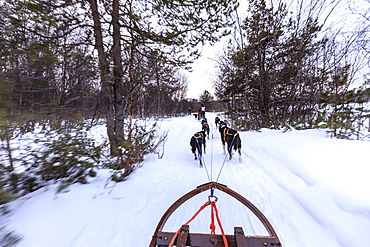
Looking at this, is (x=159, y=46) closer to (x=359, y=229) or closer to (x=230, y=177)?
(x=230, y=177)

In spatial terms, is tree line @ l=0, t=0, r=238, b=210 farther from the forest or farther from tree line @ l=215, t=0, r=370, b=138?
tree line @ l=215, t=0, r=370, b=138

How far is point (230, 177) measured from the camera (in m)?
3.66

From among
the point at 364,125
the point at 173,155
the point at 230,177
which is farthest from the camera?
the point at 173,155

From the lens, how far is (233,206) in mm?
2455

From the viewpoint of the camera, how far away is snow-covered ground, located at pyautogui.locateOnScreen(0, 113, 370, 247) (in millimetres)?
1750

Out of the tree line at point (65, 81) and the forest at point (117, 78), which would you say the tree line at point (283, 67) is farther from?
the tree line at point (65, 81)

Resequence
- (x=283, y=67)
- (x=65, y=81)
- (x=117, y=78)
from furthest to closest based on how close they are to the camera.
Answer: (x=283, y=67) → (x=117, y=78) → (x=65, y=81)

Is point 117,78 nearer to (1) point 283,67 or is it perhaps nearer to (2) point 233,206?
(2) point 233,206

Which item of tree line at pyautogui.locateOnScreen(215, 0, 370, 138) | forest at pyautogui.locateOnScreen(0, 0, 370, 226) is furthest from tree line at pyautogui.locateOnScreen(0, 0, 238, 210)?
tree line at pyautogui.locateOnScreen(215, 0, 370, 138)

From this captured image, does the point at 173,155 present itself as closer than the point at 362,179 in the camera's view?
No

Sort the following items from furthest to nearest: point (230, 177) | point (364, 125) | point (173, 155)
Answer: point (173, 155), point (364, 125), point (230, 177)

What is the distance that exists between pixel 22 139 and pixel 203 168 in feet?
12.2

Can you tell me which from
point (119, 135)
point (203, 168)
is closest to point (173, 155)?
point (203, 168)

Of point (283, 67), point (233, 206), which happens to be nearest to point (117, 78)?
point (233, 206)
